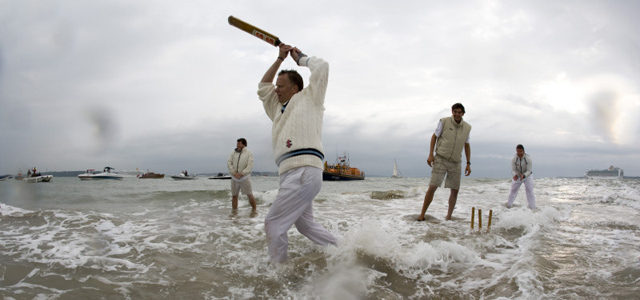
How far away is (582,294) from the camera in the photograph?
7.59 feet

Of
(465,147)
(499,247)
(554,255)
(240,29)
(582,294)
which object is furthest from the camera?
(465,147)

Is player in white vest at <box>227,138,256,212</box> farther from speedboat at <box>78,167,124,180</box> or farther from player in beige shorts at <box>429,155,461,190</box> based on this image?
speedboat at <box>78,167,124,180</box>

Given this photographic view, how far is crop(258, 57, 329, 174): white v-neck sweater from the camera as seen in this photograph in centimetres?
264

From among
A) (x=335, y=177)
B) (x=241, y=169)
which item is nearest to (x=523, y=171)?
(x=241, y=169)

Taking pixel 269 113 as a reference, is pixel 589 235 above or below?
below

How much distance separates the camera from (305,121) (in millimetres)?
2660

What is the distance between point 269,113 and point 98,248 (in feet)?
9.82

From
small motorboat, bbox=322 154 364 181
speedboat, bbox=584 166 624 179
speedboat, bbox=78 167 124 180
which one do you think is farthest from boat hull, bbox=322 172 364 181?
speedboat, bbox=584 166 624 179

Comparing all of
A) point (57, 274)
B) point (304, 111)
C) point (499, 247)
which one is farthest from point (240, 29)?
point (499, 247)

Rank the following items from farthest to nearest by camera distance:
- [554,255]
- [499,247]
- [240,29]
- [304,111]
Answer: [499,247]
[554,255]
[240,29]
[304,111]

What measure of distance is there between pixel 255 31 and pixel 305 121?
1026mm

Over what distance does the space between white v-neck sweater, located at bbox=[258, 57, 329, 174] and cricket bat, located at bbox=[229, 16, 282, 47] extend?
385 millimetres

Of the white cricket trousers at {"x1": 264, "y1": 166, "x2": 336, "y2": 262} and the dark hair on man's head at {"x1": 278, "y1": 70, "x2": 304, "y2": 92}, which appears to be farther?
the dark hair on man's head at {"x1": 278, "y1": 70, "x2": 304, "y2": 92}

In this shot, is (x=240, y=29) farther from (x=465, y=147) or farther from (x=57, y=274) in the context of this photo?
(x=465, y=147)
